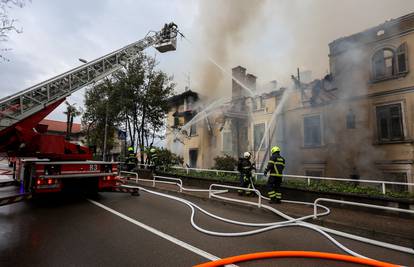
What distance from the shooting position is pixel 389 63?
10820 mm

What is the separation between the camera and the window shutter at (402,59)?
10.2 metres

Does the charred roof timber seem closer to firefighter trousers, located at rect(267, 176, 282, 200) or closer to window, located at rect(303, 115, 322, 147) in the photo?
window, located at rect(303, 115, 322, 147)

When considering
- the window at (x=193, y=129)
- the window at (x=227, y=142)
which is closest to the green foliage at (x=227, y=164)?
the window at (x=227, y=142)

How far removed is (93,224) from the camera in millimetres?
4949

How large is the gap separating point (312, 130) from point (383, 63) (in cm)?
446

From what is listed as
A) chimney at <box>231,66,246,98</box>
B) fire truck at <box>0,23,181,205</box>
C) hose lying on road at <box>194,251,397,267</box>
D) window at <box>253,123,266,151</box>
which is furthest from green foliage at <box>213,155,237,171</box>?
hose lying on road at <box>194,251,397,267</box>

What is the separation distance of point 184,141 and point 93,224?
16843mm

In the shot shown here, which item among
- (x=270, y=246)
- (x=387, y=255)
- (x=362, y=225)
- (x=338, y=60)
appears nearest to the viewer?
(x=387, y=255)

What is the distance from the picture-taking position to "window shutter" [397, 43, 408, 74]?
402 inches

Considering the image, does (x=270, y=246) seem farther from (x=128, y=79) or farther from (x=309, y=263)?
(x=128, y=79)

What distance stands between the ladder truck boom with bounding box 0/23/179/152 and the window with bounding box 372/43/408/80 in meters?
11.5

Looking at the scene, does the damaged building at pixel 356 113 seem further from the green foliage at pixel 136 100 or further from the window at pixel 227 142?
the green foliage at pixel 136 100

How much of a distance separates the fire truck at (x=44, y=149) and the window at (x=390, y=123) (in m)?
10.9

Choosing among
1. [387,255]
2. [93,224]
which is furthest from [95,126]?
[387,255]
